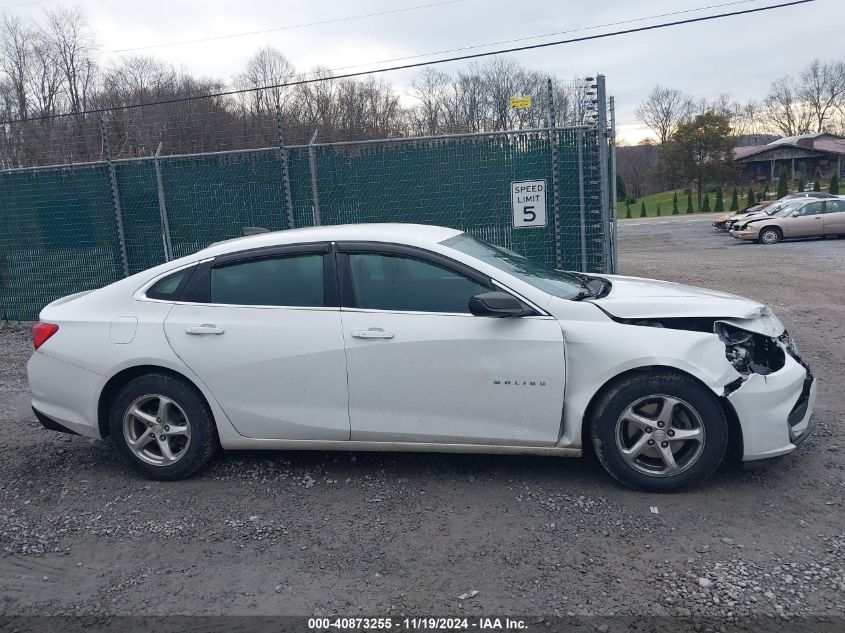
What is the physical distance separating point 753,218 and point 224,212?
20895mm

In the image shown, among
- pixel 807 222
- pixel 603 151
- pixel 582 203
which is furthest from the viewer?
pixel 807 222

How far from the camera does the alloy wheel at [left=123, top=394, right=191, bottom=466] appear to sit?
15.6 feet

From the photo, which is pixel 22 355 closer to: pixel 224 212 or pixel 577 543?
pixel 224 212

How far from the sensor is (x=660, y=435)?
422cm

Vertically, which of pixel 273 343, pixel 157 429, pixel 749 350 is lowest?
pixel 157 429

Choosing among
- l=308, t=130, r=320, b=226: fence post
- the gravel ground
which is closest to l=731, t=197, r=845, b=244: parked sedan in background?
l=308, t=130, r=320, b=226: fence post

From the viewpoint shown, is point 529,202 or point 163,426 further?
point 529,202

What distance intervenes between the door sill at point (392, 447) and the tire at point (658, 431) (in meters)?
0.26

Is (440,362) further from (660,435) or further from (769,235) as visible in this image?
(769,235)

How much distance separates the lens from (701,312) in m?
4.34

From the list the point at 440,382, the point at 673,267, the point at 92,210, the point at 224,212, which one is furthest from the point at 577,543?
the point at 673,267

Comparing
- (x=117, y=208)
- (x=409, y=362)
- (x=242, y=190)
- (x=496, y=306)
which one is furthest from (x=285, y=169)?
(x=496, y=306)

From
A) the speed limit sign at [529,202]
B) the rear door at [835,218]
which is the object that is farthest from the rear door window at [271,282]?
the rear door at [835,218]

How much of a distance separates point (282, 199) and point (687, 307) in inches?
249
